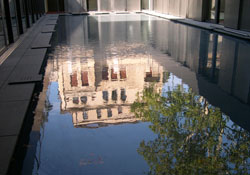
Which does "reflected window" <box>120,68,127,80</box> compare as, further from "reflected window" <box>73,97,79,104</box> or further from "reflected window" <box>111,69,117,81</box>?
"reflected window" <box>73,97,79,104</box>

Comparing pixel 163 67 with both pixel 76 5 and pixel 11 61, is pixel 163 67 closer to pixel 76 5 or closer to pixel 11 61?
pixel 11 61

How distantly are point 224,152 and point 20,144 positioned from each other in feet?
9.99

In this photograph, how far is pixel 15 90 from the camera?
741cm

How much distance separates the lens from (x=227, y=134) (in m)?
5.20

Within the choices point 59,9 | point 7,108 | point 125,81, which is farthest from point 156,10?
point 7,108

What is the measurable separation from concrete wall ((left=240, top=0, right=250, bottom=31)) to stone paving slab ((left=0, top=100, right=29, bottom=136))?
48.8 feet

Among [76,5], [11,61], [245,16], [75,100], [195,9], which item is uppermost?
[76,5]

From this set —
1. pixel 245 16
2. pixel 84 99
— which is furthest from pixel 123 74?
pixel 245 16

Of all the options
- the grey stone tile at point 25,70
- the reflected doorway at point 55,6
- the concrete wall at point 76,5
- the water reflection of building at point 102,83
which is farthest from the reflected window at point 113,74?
the reflected doorway at point 55,6

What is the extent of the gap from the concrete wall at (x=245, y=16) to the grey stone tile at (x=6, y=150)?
1613 centimetres

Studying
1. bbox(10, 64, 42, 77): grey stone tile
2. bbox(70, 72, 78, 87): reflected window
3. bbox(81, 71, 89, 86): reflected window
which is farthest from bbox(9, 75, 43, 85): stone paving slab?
bbox(81, 71, 89, 86): reflected window

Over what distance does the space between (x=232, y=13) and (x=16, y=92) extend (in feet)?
52.9

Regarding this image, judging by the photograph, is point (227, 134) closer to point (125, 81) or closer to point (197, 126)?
point (197, 126)

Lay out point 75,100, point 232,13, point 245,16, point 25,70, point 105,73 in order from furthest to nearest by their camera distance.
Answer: point 232,13 → point 245,16 → point 105,73 → point 25,70 → point 75,100
